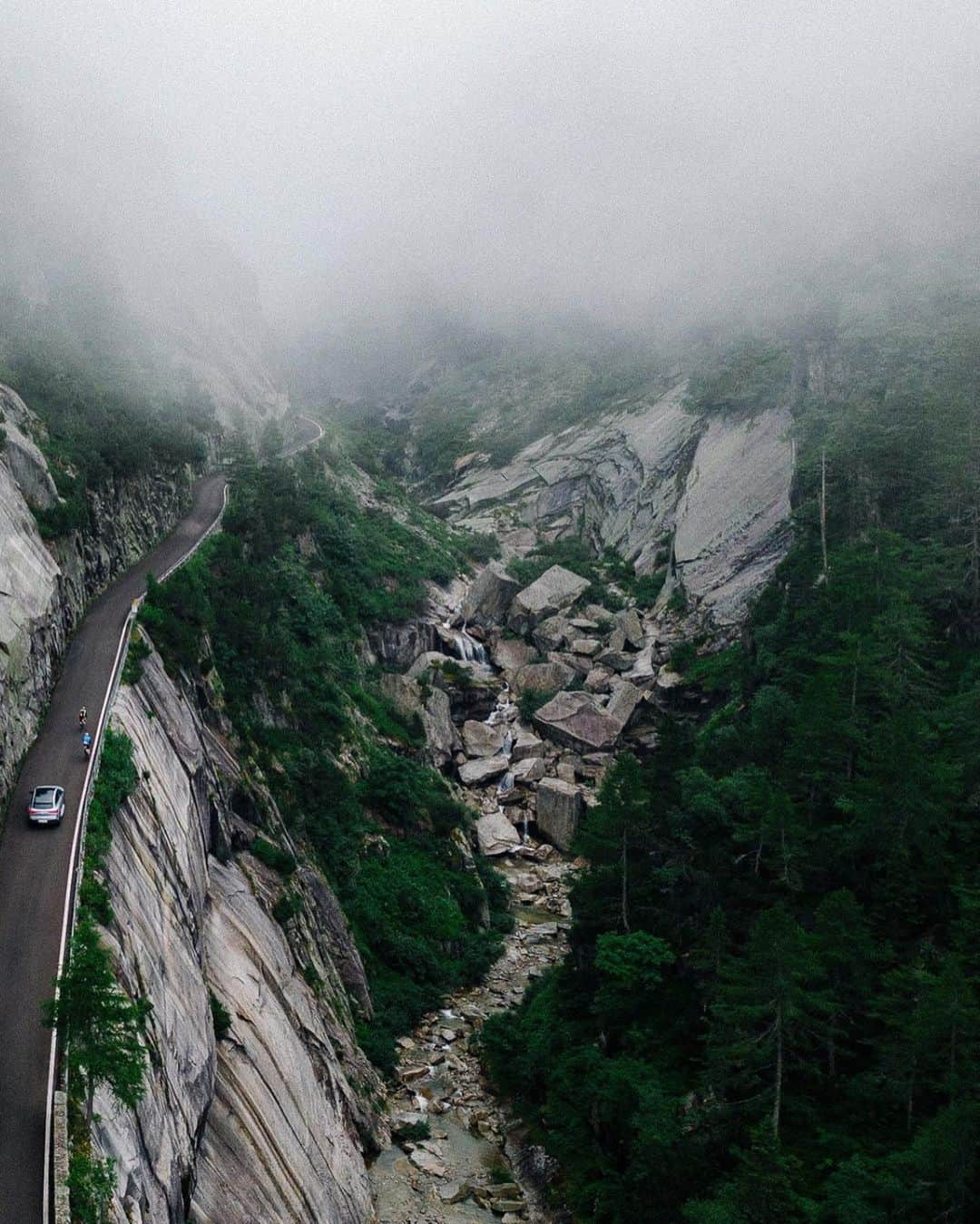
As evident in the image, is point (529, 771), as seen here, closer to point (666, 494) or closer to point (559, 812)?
point (559, 812)

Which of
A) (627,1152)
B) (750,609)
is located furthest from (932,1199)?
(750,609)

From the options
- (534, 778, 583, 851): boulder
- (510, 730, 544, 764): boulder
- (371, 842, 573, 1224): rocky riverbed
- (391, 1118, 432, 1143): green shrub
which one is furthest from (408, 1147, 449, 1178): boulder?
(510, 730, 544, 764): boulder

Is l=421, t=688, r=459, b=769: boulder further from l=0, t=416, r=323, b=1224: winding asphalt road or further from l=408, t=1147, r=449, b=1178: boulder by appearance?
l=0, t=416, r=323, b=1224: winding asphalt road

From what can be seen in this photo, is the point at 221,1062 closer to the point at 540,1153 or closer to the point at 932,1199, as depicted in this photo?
the point at 540,1153

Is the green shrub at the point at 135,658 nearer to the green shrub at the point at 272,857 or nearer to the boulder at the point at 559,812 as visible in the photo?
the green shrub at the point at 272,857

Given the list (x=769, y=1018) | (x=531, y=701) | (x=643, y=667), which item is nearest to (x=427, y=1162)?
(x=769, y=1018)

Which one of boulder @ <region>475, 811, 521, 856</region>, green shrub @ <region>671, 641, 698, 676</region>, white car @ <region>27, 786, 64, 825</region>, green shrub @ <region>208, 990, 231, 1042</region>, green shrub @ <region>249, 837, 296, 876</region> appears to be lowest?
green shrub @ <region>208, 990, 231, 1042</region>

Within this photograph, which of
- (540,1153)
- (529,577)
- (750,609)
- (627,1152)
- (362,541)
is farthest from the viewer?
(529,577)
